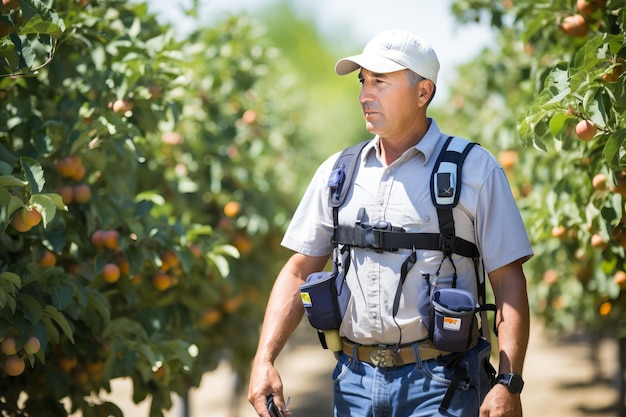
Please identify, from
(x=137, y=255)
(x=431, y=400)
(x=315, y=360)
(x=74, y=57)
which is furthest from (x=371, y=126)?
(x=315, y=360)

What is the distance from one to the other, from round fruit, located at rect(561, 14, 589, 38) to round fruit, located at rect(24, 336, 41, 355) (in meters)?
2.42

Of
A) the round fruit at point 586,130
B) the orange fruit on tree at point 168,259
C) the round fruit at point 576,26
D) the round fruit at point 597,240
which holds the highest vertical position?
the round fruit at point 576,26

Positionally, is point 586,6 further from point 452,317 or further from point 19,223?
point 19,223

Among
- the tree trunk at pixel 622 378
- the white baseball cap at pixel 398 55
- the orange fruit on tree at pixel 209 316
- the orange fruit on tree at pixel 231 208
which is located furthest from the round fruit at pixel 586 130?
the tree trunk at pixel 622 378

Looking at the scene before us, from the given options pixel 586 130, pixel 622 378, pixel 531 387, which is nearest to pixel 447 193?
pixel 586 130

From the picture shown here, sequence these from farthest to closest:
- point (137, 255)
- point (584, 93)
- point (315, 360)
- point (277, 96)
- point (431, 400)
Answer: point (315, 360)
point (277, 96)
point (137, 255)
point (584, 93)
point (431, 400)

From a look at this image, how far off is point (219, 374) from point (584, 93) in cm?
981

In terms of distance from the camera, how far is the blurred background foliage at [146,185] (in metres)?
2.82

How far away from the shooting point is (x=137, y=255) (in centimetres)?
363

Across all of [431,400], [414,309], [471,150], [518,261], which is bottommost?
[431,400]

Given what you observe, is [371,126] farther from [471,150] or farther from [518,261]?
[518,261]

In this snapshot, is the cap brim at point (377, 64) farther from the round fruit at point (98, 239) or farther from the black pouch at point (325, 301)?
the round fruit at point (98, 239)

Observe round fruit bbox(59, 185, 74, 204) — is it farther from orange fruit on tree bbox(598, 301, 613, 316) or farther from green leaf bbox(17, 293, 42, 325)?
orange fruit on tree bbox(598, 301, 613, 316)

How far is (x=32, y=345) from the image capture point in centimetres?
291
